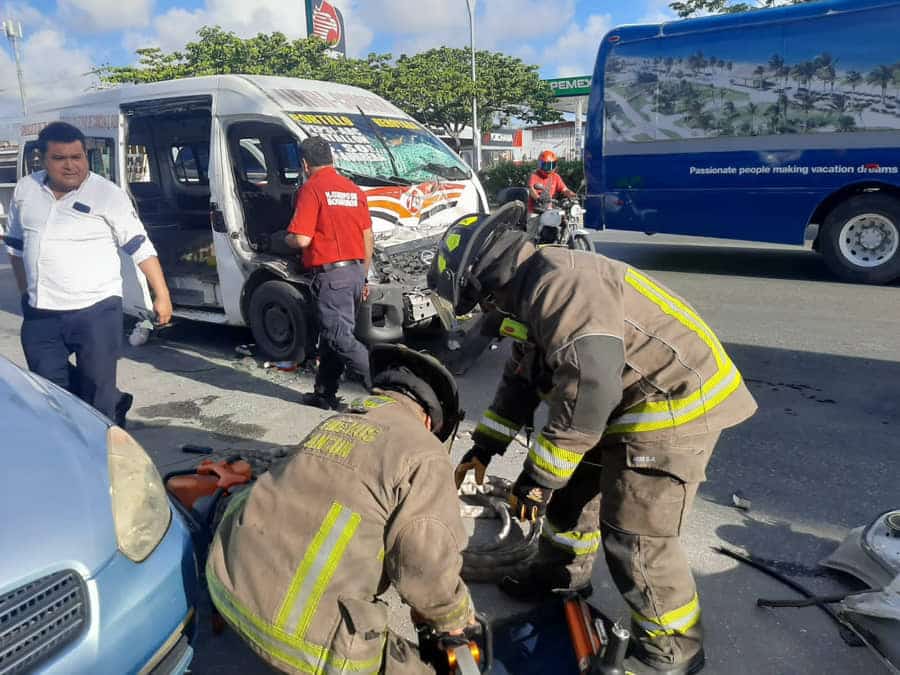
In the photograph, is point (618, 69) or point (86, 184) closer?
point (86, 184)

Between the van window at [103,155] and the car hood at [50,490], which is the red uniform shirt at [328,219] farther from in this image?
the van window at [103,155]

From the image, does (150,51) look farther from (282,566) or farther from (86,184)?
(282,566)

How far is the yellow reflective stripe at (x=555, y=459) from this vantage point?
79.0 inches

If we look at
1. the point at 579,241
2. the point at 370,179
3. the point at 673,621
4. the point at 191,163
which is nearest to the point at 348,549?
the point at 673,621

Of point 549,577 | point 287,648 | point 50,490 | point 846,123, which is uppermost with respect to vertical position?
point 846,123

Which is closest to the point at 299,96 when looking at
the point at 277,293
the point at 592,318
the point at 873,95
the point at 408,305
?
the point at 277,293

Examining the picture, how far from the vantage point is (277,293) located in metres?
5.43

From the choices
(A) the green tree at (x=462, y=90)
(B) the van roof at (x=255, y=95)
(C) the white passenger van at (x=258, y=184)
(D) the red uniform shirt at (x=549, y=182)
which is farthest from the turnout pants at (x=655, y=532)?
(A) the green tree at (x=462, y=90)

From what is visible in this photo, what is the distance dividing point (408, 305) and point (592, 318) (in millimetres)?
3356

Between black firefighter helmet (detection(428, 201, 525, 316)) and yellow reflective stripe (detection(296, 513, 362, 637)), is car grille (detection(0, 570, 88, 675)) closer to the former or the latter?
yellow reflective stripe (detection(296, 513, 362, 637))

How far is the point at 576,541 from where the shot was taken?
102 inches

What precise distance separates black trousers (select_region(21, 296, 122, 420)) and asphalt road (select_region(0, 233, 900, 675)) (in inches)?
24.1

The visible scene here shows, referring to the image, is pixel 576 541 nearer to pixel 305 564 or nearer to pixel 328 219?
pixel 305 564

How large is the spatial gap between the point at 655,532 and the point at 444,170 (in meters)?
4.80
